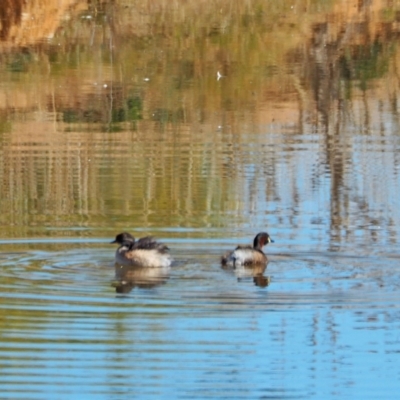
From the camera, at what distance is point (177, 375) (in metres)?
8.66

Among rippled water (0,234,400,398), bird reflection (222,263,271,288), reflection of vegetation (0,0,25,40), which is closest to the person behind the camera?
rippled water (0,234,400,398)

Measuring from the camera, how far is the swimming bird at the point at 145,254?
462 inches

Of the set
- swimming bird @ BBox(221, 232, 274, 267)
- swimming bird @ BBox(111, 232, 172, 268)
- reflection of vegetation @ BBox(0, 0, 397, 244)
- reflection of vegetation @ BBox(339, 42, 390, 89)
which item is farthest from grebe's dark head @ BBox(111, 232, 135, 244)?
reflection of vegetation @ BBox(339, 42, 390, 89)

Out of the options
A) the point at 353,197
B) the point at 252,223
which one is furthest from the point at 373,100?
the point at 252,223

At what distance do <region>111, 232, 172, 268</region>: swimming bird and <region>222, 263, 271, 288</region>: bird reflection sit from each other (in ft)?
1.68

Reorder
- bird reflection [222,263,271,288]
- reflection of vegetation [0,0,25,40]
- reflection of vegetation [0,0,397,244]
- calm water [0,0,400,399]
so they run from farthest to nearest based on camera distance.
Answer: reflection of vegetation [0,0,25,40] < reflection of vegetation [0,0,397,244] < bird reflection [222,263,271,288] < calm water [0,0,400,399]

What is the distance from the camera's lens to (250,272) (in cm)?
1159

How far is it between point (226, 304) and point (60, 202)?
168 inches

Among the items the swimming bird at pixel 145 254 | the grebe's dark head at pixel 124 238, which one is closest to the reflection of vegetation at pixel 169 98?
the grebe's dark head at pixel 124 238

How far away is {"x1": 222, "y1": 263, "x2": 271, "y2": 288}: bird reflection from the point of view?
1135 cm

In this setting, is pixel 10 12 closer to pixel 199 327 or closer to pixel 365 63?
pixel 365 63

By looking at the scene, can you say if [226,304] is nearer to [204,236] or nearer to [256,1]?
[204,236]

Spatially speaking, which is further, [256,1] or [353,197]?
[256,1]

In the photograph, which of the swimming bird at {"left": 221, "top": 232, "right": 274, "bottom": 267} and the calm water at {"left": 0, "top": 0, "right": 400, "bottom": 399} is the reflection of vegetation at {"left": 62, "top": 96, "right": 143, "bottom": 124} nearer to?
the calm water at {"left": 0, "top": 0, "right": 400, "bottom": 399}
